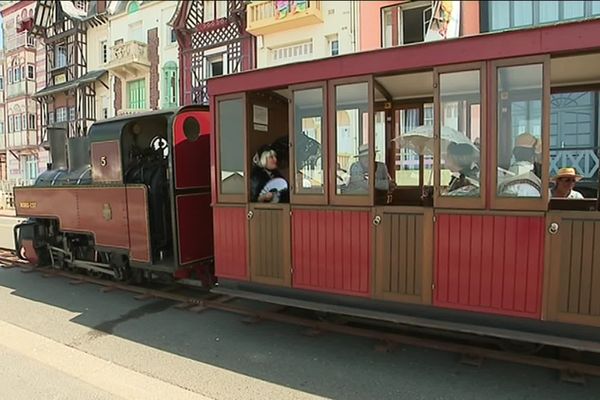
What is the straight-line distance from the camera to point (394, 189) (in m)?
5.36

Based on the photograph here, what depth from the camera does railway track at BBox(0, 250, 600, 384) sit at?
3664 mm

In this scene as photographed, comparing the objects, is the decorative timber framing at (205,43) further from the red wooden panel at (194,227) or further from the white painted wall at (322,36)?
the red wooden panel at (194,227)

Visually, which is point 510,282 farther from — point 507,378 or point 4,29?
point 4,29

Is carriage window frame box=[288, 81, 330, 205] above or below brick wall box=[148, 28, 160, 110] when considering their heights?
below

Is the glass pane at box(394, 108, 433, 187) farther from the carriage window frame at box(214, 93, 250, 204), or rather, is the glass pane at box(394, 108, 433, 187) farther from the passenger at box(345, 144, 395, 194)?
the carriage window frame at box(214, 93, 250, 204)

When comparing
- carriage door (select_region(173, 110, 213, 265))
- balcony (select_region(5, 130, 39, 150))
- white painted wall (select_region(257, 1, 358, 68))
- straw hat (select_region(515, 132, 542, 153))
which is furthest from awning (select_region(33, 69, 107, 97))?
straw hat (select_region(515, 132, 542, 153))

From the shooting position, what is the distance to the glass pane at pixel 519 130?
11.5ft

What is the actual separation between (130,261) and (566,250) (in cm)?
499

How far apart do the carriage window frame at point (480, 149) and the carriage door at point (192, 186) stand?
2.96 m

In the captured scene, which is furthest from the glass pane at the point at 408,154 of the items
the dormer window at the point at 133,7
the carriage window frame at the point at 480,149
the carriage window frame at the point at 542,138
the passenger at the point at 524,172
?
the dormer window at the point at 133,7

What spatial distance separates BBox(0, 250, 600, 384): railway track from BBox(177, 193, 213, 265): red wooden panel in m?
0.61

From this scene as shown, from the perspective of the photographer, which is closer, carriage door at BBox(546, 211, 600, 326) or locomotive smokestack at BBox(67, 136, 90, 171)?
carriage door at BBox(546, 211, 600, 326)

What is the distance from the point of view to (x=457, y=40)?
367 cm

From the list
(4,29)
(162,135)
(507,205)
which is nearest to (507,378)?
(507,205)
